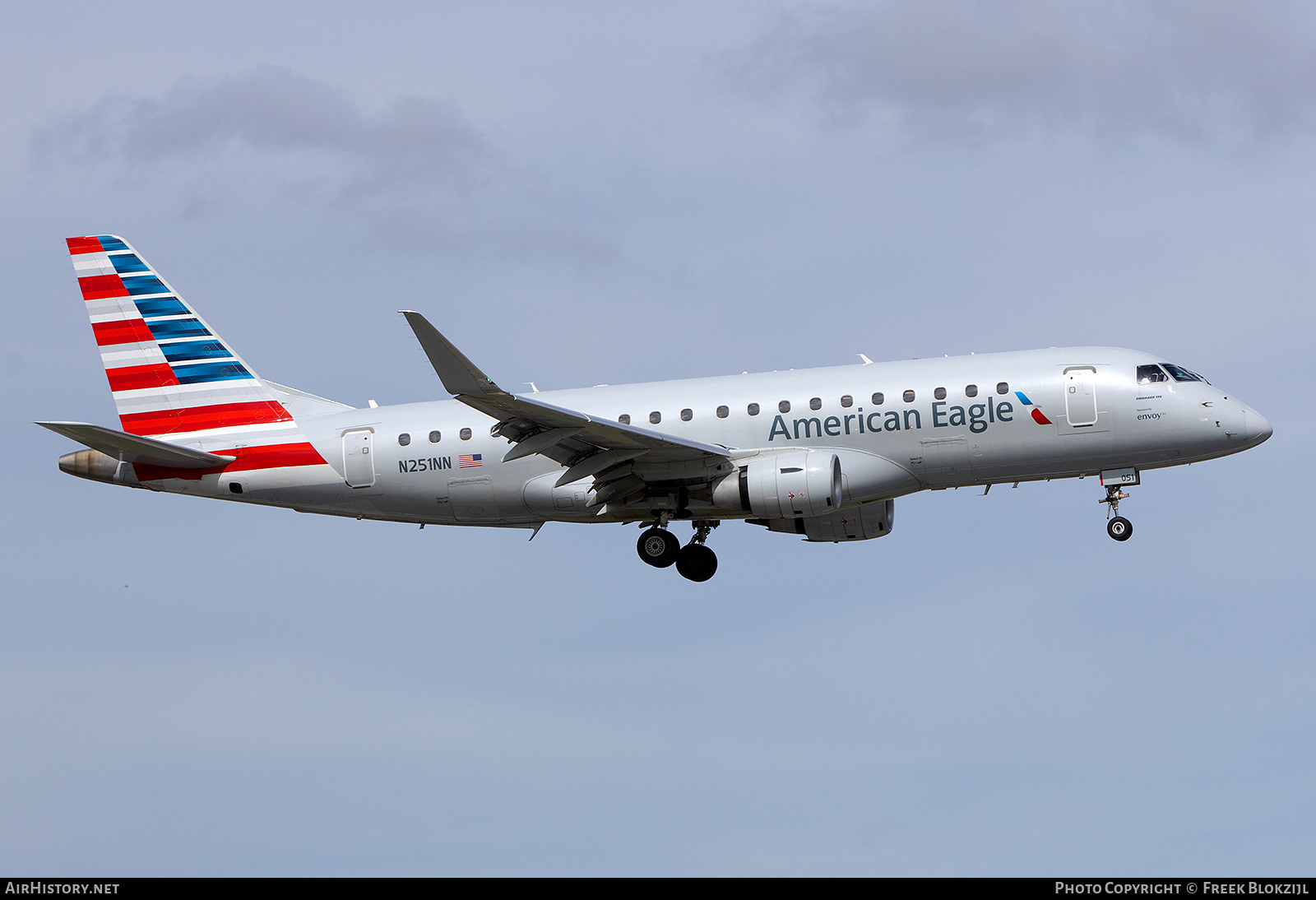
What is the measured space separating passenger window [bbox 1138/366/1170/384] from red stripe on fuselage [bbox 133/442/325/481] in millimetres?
20665

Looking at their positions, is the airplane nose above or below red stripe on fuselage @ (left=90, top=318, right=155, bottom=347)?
below

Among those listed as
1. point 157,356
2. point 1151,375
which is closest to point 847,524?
point 1151,375

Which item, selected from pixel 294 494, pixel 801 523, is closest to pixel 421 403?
pixel 294 494

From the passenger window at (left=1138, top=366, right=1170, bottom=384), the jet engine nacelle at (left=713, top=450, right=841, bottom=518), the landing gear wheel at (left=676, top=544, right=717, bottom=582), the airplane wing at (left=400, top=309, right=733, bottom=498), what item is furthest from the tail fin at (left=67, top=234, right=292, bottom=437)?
the passenger window at (left=1138, top=366, right=1170, bottom=384)

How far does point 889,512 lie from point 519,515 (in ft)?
32.7

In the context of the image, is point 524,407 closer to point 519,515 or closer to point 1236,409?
point 519,515

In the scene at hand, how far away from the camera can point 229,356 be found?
43.2 m

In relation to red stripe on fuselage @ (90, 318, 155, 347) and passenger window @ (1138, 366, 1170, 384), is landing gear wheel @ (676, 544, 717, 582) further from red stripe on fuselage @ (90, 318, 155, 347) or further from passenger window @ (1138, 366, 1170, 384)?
red stripe on fuselage @ (90, 318, 155, 347)

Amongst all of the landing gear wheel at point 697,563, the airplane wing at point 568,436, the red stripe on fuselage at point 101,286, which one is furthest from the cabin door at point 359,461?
the red stripe on fuselage at point 101,286

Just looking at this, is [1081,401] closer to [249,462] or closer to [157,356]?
[249,462]

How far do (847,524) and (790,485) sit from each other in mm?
5987

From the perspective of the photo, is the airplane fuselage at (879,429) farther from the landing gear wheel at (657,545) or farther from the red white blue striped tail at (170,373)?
the red white blue striped tail at (170,373)

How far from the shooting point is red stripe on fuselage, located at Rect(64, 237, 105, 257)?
4452cm

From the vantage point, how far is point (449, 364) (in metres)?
32.3
